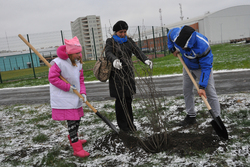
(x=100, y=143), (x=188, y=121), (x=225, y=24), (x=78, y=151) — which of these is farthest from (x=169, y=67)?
(x=225, y=24)

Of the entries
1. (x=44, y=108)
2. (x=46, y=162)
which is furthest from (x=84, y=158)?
(x=44, y=108)

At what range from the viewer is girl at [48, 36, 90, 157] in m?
2.60

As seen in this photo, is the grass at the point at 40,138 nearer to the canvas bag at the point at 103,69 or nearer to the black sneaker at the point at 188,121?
the canvas bag at the point at 103,69

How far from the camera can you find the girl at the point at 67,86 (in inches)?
102

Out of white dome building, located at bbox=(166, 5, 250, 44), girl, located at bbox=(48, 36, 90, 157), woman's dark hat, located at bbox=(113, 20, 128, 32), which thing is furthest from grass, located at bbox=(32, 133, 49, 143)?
white dome building, located at bbox=(166, 5, 250, 44)

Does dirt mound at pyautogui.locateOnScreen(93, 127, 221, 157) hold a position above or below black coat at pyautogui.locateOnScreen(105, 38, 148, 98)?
below

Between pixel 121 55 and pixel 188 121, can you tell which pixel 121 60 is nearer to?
pixel 121 55

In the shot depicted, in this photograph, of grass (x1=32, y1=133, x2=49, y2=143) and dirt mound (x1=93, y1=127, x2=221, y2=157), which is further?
grass (x1=32, y1=133, x2=49, y2=143)

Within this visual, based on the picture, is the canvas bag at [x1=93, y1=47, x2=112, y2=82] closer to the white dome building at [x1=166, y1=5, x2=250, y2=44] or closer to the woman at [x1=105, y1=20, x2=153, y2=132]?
the woman at [x1=105, y1=20, x2=153, y2=132]

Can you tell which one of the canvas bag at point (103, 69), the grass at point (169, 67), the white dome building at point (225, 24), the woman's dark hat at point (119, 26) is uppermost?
the white dome building at point (225, 24)

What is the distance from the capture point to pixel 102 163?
8.35 feet

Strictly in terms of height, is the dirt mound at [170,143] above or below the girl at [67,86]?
below

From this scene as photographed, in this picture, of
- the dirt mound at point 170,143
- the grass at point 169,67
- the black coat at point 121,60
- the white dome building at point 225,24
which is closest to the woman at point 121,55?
the black coat at point 121,60

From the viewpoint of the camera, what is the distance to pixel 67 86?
2.62m
